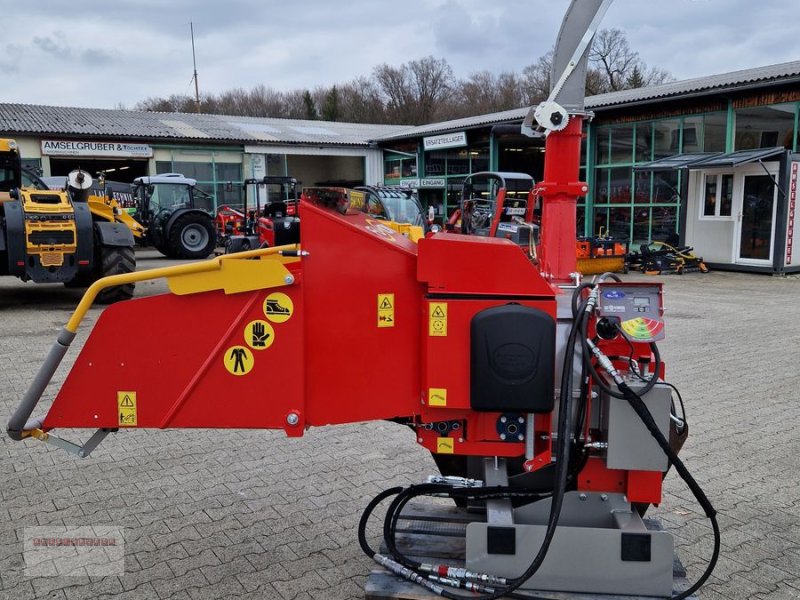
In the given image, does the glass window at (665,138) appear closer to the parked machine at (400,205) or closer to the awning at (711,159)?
the awning at (711,159)

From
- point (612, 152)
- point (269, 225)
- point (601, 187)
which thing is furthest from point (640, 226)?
point (269, 225)

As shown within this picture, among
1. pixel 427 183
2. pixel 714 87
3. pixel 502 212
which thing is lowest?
pixel 502 212

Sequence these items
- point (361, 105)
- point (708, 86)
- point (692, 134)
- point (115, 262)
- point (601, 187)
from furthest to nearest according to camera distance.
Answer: point (361, 105) < point (601, 187) < point (692, 134) < point (708, 86) < point (115, 262)

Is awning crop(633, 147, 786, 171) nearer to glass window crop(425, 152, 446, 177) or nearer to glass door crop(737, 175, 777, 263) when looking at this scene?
glass door crop(737, 175, 777, 263)

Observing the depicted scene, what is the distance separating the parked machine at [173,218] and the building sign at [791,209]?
47.0ft

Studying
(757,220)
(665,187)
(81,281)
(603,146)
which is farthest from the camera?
(603,146)

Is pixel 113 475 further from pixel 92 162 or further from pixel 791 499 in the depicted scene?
pixel 92 162

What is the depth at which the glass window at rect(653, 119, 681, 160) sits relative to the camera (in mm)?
17797

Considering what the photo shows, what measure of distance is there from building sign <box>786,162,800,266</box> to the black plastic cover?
1425 cm

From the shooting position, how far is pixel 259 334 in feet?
8.64

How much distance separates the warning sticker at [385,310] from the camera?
8.63 feet

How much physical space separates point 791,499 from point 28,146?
25347mm

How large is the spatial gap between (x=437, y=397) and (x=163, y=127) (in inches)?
1062

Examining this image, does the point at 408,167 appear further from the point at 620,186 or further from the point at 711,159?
the point at 711,159
